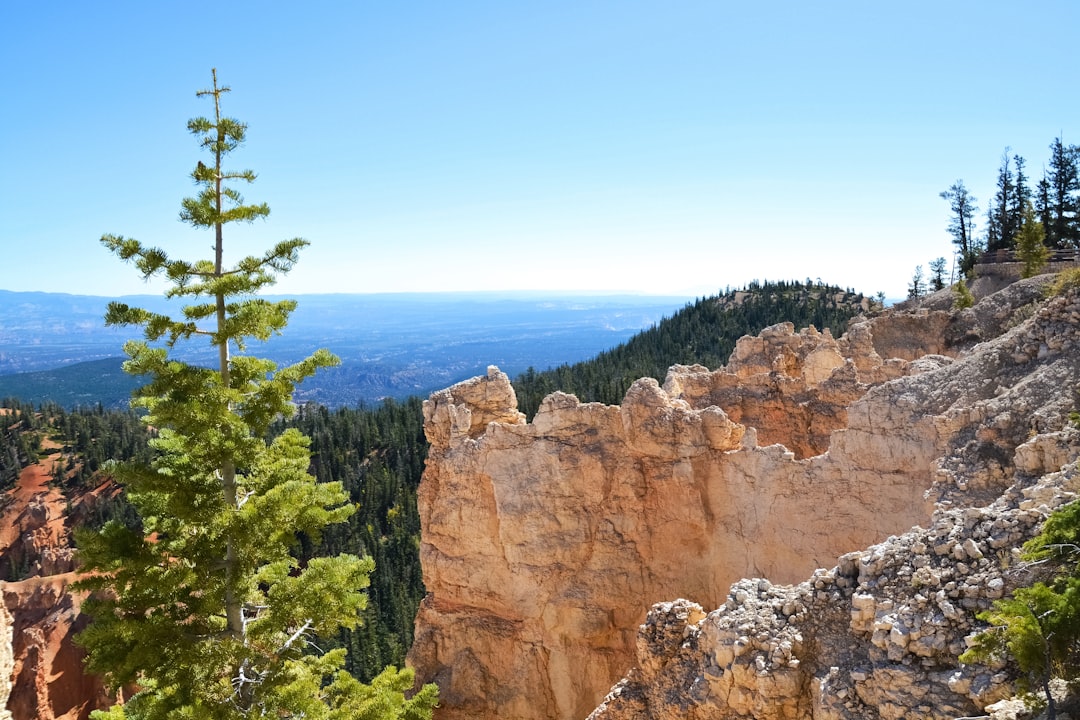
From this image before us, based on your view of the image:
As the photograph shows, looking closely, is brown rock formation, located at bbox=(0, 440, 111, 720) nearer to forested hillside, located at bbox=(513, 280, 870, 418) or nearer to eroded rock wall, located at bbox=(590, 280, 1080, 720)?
eroded rock wall, located at bbox=(590, 280, 1080, 720)

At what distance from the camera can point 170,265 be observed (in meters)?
11.2

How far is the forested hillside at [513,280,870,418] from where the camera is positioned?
65500mm

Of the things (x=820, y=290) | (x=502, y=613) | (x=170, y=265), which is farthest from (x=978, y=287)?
(x=820, y=290)

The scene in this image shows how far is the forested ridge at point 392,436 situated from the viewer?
5047 cm

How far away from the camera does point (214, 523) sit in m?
11.4

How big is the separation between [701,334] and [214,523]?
246 ft

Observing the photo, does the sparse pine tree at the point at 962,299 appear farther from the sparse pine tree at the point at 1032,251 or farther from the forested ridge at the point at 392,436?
the forested ridge at the point at 392,436

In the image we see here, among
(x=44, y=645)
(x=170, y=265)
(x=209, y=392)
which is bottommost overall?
(x=44, y=645)

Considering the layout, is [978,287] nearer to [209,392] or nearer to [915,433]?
[915,433]

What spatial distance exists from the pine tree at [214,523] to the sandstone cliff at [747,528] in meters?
5.38

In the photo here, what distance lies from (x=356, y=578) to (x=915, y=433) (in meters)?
10.1

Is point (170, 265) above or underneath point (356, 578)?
above

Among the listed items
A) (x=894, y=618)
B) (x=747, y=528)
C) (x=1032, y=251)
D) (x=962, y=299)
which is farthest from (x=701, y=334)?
(x=894, y=618)

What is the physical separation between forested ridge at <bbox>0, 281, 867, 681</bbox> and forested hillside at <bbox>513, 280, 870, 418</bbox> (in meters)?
0.19
